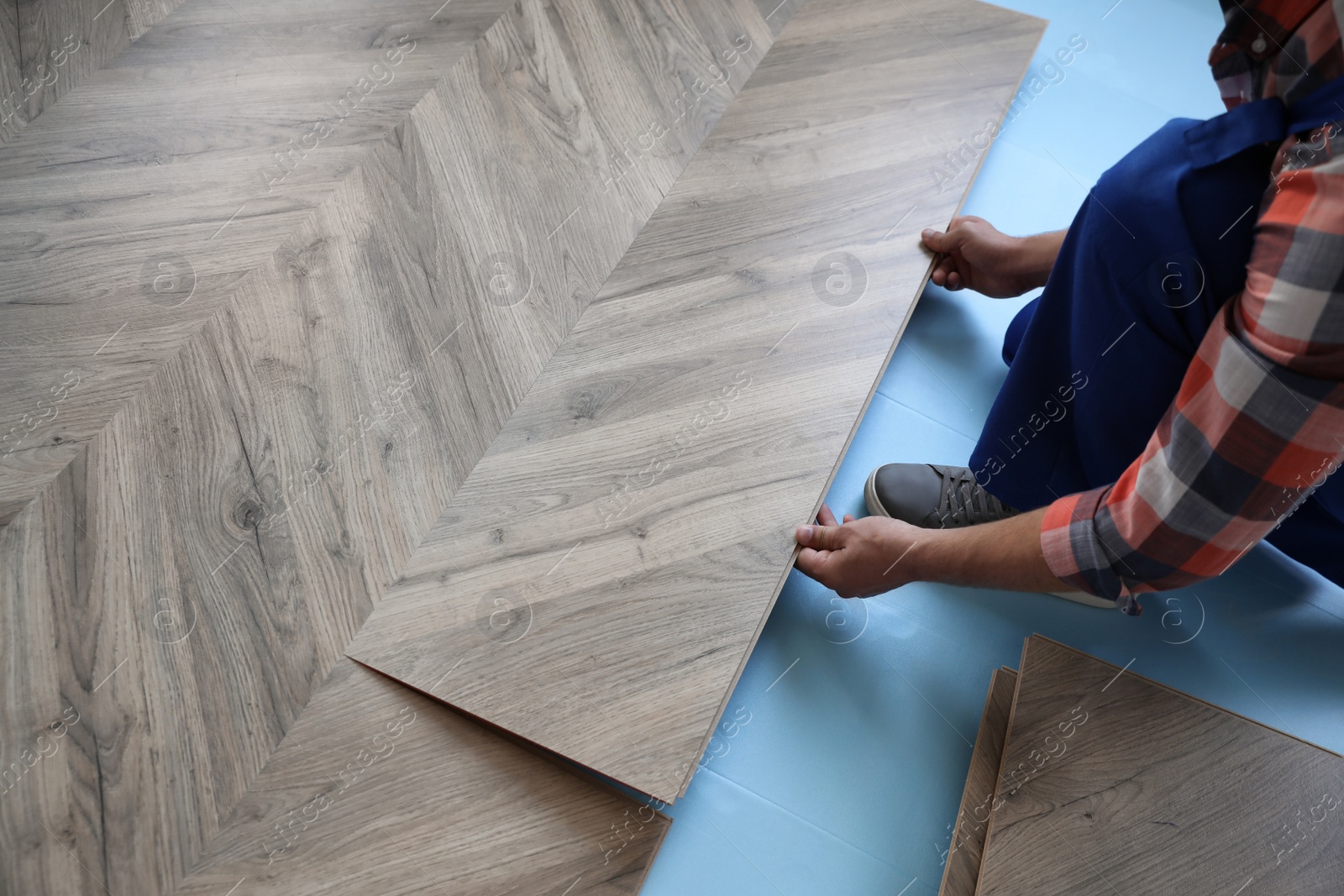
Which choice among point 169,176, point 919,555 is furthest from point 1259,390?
point 169,176

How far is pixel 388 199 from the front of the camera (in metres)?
1.33

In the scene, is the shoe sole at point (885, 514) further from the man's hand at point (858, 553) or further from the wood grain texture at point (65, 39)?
the wood grain texture at point (65, 39)

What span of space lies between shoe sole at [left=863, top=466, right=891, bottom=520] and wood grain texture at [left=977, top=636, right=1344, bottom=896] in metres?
0.27

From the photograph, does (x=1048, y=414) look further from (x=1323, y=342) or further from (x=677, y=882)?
(x=677, y=882)

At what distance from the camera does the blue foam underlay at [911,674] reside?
107cm

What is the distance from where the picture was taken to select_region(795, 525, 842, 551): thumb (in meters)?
1.12

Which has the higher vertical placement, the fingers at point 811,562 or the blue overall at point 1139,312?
the blue overall at point 1139,312

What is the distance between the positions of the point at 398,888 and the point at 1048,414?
0.91 m

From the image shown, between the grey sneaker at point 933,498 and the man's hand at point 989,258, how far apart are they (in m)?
0.31

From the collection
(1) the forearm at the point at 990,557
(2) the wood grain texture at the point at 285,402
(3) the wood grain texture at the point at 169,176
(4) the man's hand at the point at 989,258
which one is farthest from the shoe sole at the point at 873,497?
(3) the wood grain texture at the point at 169,176

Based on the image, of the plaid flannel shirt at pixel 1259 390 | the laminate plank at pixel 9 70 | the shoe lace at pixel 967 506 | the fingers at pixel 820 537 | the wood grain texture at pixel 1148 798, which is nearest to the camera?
the plaid flannel shirt at pixel 1259 390

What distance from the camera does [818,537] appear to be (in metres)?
1.13

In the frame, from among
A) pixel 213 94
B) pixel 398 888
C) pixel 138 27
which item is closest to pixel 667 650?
pixel 398 888

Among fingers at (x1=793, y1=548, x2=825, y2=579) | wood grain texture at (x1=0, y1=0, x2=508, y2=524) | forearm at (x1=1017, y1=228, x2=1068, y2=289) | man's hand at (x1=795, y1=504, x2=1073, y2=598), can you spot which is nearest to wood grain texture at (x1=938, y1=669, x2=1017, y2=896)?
man's hand at (x1=795, y1=504, x2=1073, y2=598)
